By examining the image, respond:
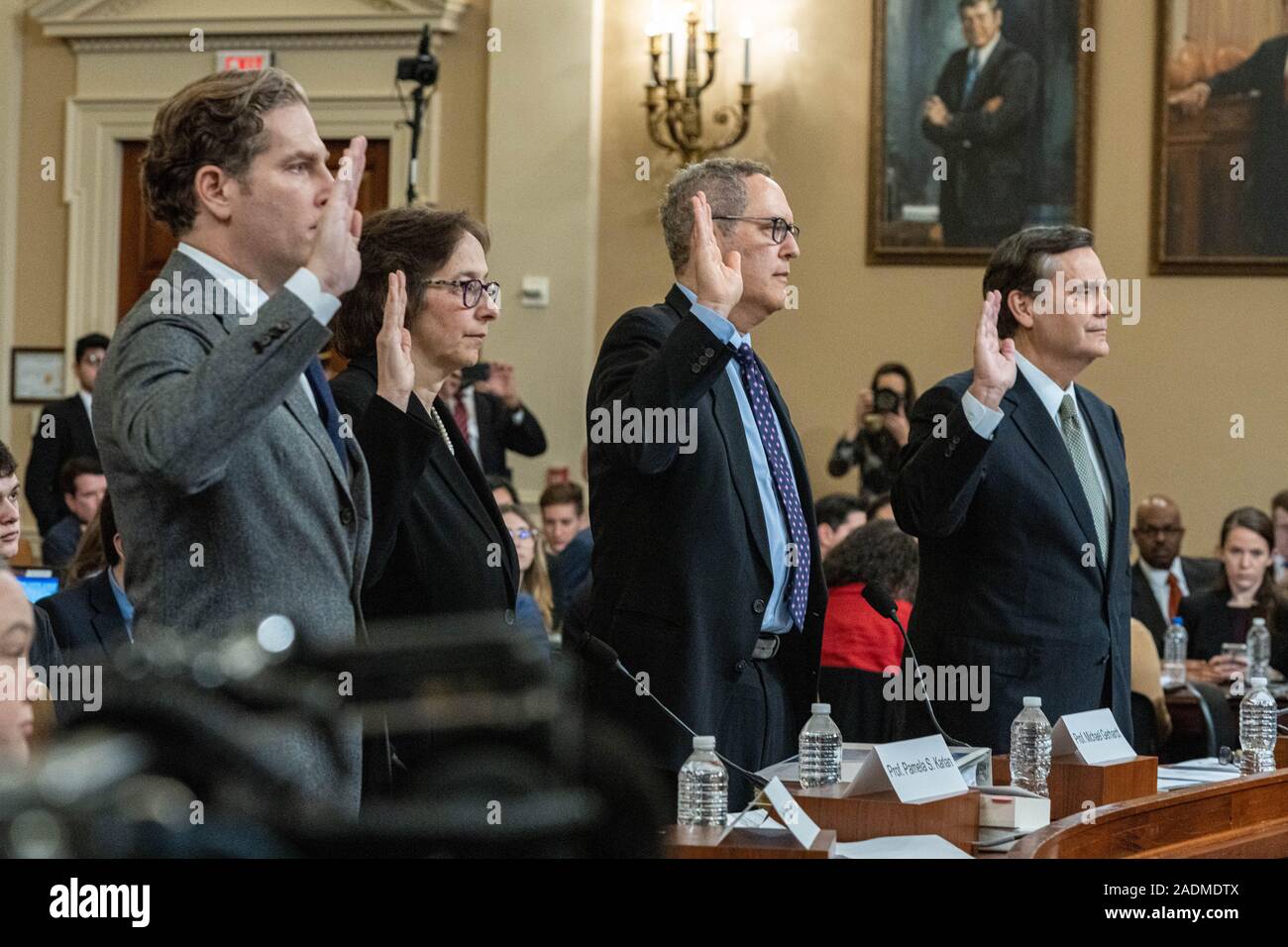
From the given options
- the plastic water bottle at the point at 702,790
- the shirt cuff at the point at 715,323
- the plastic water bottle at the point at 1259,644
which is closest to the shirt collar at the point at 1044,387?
the shirt cuff at the point at 715,323

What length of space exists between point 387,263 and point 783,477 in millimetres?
769

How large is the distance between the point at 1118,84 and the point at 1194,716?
14.0 feet

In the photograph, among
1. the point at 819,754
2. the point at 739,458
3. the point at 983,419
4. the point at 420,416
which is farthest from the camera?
the point at 983,419

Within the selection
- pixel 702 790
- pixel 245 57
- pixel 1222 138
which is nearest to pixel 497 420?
pixel 245 57

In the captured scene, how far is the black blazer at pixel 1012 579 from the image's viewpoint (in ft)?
10.4

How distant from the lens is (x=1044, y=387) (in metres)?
3.36

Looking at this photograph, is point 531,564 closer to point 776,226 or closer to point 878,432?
point 878,432

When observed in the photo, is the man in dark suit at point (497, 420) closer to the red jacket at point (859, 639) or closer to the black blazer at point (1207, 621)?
the black blazer at point (1207, 621)

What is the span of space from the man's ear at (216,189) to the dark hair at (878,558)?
9.59ft

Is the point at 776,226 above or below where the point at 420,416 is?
above

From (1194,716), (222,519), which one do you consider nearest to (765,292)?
(222,519)

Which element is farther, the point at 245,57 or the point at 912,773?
the point at 245,57

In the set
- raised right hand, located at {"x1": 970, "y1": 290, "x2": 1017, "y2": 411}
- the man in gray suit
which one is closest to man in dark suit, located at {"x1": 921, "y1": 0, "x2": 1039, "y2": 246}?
raised right hand, located at {"x1": 970, "y1": 290, "x2": 1017, "y2": 411}

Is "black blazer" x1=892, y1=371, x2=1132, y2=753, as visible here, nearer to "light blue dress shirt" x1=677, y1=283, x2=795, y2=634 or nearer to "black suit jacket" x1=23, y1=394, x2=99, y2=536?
"light blue dress shirt" x1=677, y1=283, x2=795, y2=634
